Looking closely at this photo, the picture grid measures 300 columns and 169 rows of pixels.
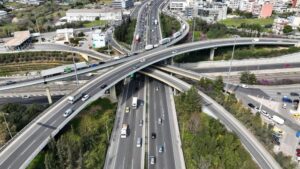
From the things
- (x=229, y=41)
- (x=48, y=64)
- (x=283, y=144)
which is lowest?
(x=283, y=144)

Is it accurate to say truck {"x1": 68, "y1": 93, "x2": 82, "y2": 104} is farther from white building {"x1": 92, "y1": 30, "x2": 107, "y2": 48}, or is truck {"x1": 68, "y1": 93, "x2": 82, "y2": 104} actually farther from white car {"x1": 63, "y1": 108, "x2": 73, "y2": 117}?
white building {"x1": 92, "y1": 30, "x2": 107, "y2": 48}

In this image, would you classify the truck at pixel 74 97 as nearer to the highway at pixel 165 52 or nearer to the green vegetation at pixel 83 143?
the green vegetation at pixel 83 143

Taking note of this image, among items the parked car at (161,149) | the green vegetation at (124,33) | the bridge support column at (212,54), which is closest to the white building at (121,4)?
the green vegetation at (124,33)

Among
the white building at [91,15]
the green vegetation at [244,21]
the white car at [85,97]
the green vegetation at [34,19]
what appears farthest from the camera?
the white building at [91,15]

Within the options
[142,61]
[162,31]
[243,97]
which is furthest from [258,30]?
[142,61]

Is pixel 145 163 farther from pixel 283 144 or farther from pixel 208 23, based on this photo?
pixel 208 23

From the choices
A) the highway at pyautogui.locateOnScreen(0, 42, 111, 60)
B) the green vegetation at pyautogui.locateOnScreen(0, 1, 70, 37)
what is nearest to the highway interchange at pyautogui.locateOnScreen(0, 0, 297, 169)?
the highway at pyautogui.locateOnScreen(0, 42, 111, 60)
